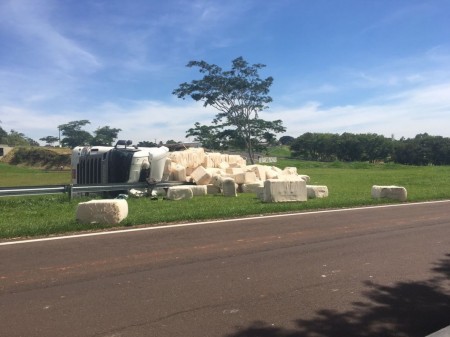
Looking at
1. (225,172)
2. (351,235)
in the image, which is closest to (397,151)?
(225,172)

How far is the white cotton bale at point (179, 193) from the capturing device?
16594 millimetres

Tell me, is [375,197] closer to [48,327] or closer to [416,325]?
[416,325]

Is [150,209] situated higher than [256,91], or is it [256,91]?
[256,91]

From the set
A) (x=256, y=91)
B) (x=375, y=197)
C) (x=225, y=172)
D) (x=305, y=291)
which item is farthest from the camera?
(x=256, y=91)

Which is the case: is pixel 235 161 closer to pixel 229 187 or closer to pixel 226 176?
pixel 226 176

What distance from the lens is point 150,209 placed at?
42.9 feet

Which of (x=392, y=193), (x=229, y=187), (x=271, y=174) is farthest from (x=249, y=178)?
(x=392, y=193)

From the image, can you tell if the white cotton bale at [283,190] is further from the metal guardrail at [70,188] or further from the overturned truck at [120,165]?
the overturned truck at [120,165]

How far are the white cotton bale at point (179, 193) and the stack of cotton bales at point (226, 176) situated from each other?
6.03ft

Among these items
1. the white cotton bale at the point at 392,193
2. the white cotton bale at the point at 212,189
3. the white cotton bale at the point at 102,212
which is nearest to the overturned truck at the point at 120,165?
the white cotton bale at the point at 212,189

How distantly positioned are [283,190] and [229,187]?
3.75 metres

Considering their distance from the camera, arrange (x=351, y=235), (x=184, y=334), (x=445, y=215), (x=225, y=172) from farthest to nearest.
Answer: (x=225, y=172) → (x=445, y=215) → (x=351, y=235) → (x=184, y=334)

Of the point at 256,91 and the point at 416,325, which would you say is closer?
the point at 416,325

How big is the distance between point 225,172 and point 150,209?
8.04 m
